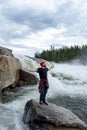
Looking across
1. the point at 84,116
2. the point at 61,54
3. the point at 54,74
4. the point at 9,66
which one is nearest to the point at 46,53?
the point at 61,54

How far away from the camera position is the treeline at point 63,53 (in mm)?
57156

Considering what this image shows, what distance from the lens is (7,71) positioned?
1631 centimetres

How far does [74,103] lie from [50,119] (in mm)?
4434

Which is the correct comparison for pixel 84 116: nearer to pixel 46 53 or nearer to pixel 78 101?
pixel 78 101

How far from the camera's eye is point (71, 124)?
35.2ft

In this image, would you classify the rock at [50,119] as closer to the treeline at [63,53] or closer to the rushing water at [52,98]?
the rushing water at [52,98]

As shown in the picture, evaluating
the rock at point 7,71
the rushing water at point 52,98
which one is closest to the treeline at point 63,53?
the rushing water at point 52,98

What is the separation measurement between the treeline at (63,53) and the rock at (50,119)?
145 feet

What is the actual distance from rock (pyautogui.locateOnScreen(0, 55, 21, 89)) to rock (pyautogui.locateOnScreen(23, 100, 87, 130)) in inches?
185

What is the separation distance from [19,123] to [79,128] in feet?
7.61

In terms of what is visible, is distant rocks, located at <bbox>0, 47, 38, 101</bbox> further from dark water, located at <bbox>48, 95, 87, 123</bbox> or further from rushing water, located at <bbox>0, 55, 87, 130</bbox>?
dark water, located at <bbox>48, 95, 87, 123</bbox>

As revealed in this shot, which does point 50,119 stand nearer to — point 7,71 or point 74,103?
point 74,103

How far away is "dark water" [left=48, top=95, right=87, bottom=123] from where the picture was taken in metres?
13.3

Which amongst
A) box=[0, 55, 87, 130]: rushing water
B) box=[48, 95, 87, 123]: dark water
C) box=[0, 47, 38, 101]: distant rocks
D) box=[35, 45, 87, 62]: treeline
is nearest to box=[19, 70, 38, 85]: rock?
box=[0, 47, 38, 101]: distant rocks
